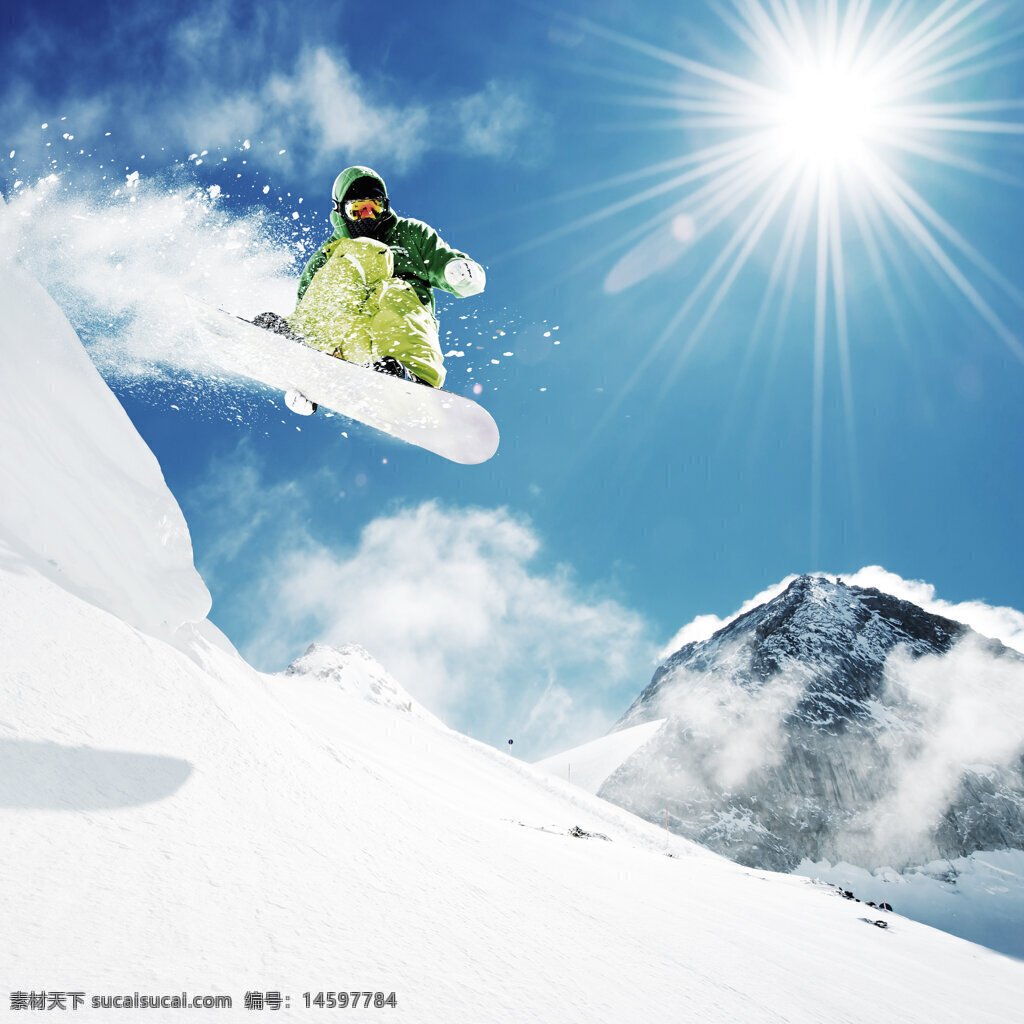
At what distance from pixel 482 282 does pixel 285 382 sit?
2.36m

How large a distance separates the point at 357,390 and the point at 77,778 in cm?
431

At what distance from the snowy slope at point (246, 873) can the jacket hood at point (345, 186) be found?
13.5ft

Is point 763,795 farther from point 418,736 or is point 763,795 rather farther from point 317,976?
point 317,976

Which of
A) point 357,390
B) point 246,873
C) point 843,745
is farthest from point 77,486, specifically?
point 843,745

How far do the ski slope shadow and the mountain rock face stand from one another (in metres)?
141

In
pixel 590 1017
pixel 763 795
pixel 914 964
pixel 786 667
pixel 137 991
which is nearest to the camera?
pixel 137 991

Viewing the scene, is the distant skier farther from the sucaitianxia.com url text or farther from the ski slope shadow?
the sucaitianxia.com url text

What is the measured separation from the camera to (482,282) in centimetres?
646

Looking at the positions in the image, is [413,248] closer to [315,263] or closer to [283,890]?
[315,263]

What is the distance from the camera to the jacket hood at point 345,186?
6.68 m

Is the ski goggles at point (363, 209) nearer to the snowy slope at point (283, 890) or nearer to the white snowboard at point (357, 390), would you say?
the white snowboard at point (357, 390)

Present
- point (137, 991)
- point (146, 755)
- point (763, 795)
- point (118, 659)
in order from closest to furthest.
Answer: point (137, 991)
point (146, 755)
point (118, 659)
point (763, 795)

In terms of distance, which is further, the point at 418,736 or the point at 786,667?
the point at 786,667

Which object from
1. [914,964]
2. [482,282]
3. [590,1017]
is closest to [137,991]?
[590,1017]
